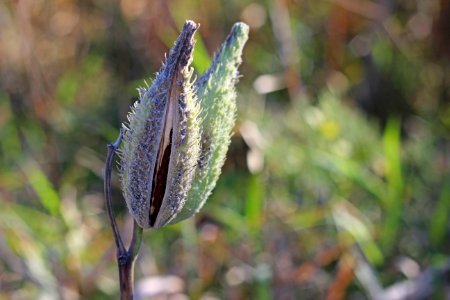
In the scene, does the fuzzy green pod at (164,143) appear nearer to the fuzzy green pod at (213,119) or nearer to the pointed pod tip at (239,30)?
the fuzzy green pod at (213,119)

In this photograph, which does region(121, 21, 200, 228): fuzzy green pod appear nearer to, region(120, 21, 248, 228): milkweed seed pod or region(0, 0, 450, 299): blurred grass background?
region(120, 21, 248, 228): milkweed seed pod

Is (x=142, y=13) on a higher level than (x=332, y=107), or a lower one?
higher

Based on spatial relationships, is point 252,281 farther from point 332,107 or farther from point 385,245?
point 332,107

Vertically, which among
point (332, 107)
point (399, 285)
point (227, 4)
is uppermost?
point (227, 4)

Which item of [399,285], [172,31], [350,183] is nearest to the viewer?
[399,285]

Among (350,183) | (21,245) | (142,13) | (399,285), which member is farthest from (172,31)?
(399,285)

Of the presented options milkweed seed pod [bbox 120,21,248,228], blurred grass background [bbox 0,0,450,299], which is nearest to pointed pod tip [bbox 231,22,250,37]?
milkweed seed pod [bbox 120,21,248,228]
